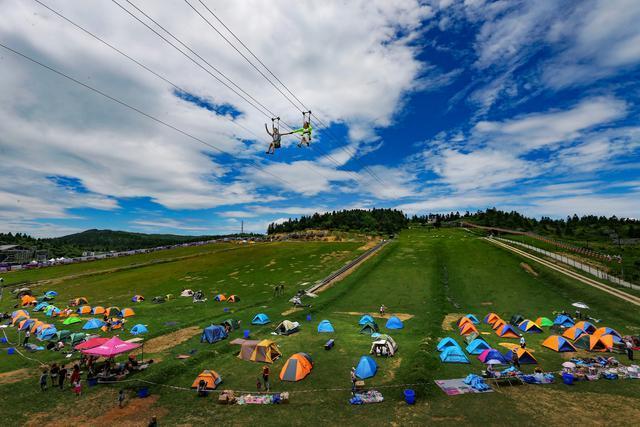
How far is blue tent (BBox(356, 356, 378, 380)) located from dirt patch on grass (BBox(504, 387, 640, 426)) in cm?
1064

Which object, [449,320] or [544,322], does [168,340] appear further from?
[544,322]

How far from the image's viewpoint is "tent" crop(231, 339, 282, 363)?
106 feet

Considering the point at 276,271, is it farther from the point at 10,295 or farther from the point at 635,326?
the point at 635,326

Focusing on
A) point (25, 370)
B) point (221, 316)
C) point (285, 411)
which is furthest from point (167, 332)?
point (285, 411)

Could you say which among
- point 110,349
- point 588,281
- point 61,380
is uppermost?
point 588,281

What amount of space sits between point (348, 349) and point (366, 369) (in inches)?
265

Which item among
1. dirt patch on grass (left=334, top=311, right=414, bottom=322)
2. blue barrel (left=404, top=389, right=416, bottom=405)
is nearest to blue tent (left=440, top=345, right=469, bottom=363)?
blue barrel (left=404, top=389, right=416, bottom=405)

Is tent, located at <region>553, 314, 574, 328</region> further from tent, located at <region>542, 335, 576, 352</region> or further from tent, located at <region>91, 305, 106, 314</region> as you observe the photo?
tent, located at <region>91, 305, 106, 314</region>

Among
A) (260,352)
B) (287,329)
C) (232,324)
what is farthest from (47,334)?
(287,329)

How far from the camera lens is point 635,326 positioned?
41219 mm

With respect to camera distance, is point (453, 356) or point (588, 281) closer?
point (453, 356)

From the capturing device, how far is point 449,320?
1891 inches

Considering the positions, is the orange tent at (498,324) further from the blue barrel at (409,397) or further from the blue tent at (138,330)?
the blue tent at (138,330)

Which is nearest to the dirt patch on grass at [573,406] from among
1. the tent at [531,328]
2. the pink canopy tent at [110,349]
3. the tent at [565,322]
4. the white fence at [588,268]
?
the tent at [531,328]
